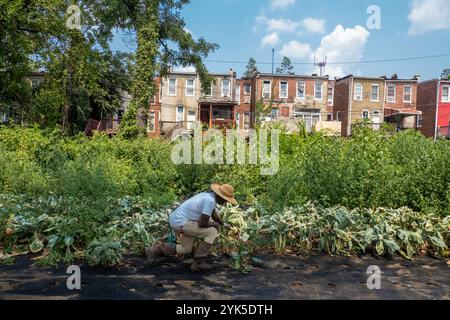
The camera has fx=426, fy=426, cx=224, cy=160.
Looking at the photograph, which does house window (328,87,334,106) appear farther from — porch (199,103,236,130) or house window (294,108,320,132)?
porch (199,103,236,130)

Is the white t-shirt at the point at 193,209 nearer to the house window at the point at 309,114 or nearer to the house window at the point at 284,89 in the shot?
the house window at the point at 284,89

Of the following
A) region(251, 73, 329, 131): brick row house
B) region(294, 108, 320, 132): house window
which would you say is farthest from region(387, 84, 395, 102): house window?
region(294, 108, 320, 132): house window

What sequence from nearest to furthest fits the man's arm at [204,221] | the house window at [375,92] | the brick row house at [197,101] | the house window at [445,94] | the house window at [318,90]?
the man's arm at [204,221] < the brick row house at [197,101] < the house window at [445,94] < the house window at [375,92] < the house window at [318,90]

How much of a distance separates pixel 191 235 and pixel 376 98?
4506 centimetres

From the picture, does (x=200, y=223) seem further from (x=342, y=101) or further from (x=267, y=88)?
(x=342, y=101)

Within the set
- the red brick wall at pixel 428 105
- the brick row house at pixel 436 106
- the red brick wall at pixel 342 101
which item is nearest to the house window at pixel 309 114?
the red brick wall at pixel 342 101

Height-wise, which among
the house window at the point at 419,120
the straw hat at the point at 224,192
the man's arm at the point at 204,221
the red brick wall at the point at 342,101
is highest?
the red brick wall at the point at 342,101

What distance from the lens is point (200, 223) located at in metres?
5.16

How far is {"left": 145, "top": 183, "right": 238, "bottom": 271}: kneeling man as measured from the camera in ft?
16.9

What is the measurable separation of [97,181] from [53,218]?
3.45 ft

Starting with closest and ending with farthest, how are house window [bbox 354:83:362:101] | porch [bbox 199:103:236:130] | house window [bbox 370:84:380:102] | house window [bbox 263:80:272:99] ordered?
porch [bbox 199:103:236:130] → house window [bbox 263:80:272:99] → house window [bbox 354:83:362:101] → house window [bbox 370:84:380:102]

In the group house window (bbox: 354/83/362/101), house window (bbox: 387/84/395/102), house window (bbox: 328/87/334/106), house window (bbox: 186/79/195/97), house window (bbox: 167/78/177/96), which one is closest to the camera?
house window (bbox: 167/78/177/96)

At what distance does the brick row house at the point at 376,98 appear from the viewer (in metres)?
45.9

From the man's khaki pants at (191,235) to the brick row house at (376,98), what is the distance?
42.3 m
